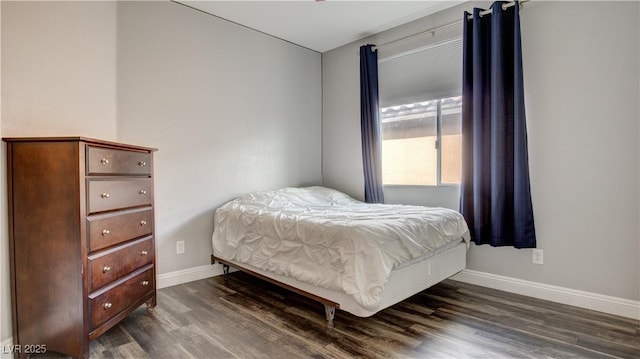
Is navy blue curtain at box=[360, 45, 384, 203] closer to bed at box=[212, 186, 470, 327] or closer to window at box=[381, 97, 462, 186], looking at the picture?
window at box=[381, 97, 462, 186]

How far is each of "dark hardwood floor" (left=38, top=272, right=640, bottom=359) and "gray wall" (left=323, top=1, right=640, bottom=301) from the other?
31cm

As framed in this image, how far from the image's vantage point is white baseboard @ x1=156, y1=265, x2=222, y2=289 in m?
2.89

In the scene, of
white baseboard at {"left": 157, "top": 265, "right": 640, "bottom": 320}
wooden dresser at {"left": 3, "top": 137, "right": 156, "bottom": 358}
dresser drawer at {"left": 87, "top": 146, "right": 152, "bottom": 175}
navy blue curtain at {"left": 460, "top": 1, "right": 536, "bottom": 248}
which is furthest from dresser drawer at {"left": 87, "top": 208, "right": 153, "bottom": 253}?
navy blue curtain at {"left": 460, "top": 1, "right": 536, "bottom": 248}

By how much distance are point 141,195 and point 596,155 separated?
3.21m

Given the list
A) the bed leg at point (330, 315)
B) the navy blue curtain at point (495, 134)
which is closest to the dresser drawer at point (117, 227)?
the bed leg at point (330, 315)

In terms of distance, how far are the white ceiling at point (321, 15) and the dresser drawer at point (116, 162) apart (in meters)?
1.66

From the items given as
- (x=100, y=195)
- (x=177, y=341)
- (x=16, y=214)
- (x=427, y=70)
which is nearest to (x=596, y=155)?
(x=427, y=70)

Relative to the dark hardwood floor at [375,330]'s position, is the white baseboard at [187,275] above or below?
above

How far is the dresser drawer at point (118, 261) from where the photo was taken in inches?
70.1

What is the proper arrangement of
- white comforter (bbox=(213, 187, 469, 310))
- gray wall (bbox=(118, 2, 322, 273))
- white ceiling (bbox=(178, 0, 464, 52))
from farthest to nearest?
white ceiling (bbox=(178, 0, 464, 52)) < gray wall (bbox=(118, 2, 322, 273)) < white comforter (bbox=(213, 187, 469, 310))

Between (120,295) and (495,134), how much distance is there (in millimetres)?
2926

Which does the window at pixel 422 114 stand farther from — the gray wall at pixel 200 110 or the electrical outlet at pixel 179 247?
the electrical outlet at pixel 179 247

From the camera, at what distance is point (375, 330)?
206 centimetres

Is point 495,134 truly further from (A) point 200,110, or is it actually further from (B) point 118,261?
(B) point 118,261
